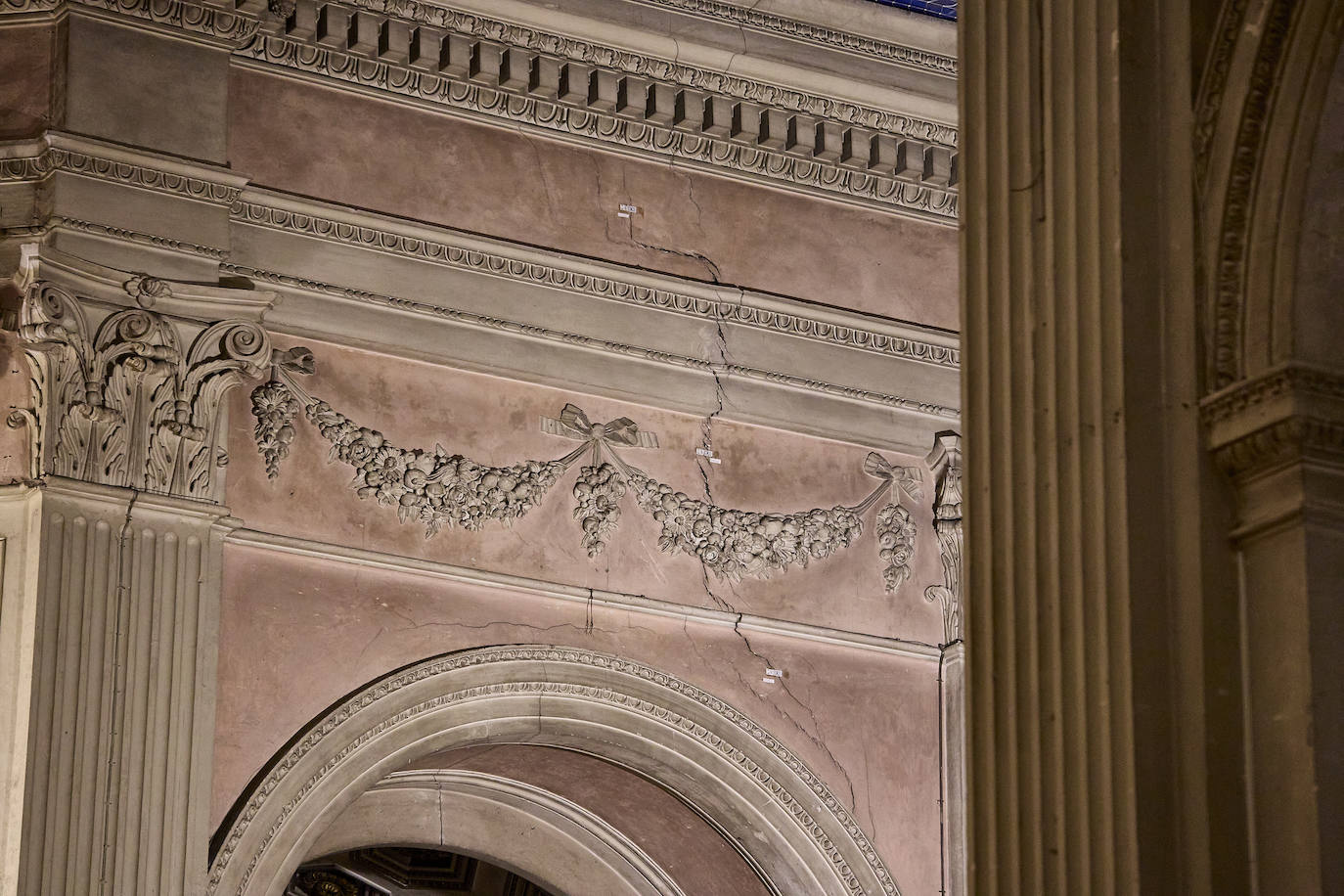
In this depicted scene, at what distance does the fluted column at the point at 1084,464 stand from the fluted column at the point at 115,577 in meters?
3.94

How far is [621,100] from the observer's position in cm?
829

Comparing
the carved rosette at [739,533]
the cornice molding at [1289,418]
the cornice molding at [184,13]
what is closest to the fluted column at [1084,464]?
the cornice molding at [1289,418]

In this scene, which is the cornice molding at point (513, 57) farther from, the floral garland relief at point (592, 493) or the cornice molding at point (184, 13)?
the floral garland relief at point (592, 493)

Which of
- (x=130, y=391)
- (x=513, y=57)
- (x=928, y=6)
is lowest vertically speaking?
(x=130, y=391)

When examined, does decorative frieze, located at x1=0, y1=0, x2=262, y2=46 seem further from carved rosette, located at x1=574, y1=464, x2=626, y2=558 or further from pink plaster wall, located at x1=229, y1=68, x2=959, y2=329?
carved rosette, located at x1=574, y1=464, x2=626, y2=558

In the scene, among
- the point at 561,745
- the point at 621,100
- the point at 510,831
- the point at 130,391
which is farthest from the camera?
the point at 510,831

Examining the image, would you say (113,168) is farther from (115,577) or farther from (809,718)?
(809,718)

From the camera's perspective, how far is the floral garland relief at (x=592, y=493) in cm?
755

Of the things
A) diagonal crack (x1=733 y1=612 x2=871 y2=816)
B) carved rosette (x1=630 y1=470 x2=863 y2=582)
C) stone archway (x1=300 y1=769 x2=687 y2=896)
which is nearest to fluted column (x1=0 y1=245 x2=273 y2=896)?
carved rosette (x1=630 y1=470 x2=863 y2=582)

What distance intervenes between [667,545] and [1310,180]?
4852 mm

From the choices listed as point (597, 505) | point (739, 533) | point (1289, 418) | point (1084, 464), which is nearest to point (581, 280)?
point (597, 505)

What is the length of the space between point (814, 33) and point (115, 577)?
11.1ft

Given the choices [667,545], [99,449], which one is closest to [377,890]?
[667,545]

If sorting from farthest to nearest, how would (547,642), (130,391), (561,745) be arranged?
(561,745) < (547,642) < (130,391)
